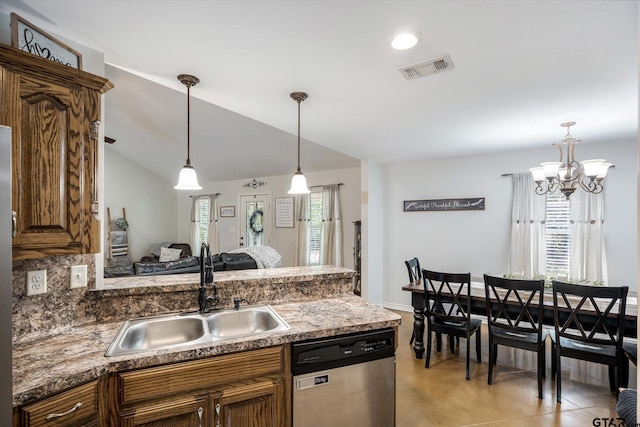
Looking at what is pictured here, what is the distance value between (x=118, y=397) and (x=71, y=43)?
1.91 meters

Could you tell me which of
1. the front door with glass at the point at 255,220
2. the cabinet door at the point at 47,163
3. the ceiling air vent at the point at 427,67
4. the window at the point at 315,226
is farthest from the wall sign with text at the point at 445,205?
the cabinet door at the point at 47,163

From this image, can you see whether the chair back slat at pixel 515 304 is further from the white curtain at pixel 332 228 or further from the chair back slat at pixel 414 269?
the white curtain at pixel 332 228

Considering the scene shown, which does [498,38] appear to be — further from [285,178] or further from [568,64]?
[285,178]

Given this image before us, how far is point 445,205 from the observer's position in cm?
476

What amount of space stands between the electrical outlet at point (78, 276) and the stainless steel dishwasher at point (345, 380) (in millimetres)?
1249

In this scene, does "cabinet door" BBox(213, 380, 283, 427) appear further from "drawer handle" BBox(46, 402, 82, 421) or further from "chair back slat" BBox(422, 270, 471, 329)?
"chair back slat" BBox(422, 270, 471, 329)

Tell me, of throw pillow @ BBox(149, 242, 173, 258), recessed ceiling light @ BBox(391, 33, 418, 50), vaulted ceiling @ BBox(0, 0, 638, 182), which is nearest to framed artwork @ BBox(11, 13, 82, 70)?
vaulted ceiling @ BBox(0, 0, 638, 182)

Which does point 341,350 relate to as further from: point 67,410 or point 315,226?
point 315,226

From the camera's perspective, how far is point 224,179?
7652mm

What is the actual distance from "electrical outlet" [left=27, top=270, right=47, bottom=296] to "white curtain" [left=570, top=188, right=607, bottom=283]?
16.9 ft

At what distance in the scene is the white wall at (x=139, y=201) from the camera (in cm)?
714

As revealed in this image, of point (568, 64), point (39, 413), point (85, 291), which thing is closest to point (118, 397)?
point (39, 413)

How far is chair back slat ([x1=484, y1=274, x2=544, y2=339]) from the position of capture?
2.59 metres

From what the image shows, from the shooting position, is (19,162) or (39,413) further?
(19,162)
